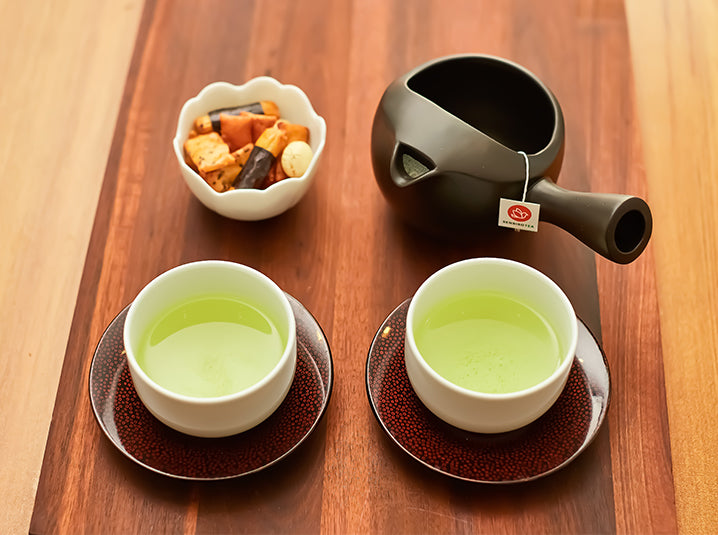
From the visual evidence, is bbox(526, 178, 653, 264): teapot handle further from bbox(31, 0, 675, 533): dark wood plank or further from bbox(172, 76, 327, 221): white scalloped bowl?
bbox(172, 76, 327, 221): white scalloped bowl

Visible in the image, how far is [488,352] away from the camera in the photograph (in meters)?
0.86

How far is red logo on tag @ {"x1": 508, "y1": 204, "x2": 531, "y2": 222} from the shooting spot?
0.93 metres

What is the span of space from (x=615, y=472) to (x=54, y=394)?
0.65 m

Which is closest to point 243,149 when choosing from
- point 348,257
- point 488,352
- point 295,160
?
point 295,160

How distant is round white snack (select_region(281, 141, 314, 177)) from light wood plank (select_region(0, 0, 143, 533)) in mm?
287

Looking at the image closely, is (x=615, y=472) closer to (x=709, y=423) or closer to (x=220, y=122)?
(x=709, y=423)

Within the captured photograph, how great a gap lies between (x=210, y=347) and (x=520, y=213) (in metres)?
0.37

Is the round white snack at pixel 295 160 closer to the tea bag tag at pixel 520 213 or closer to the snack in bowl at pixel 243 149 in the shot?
the snack in bowl at pixel 243 149

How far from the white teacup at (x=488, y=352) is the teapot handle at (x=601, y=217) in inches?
3.2

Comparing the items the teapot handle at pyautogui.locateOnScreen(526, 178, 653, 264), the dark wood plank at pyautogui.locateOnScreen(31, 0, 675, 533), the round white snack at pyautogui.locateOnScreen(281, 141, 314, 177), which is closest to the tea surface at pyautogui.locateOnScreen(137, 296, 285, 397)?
the dark wood plank at pyautogui.locateOnScreen(31, 0, 675, 533)

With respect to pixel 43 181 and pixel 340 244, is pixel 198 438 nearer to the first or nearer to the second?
pixel 340 244

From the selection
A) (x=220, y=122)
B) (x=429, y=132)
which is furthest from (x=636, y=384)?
(x=220, y=122)

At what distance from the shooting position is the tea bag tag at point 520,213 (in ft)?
3.04

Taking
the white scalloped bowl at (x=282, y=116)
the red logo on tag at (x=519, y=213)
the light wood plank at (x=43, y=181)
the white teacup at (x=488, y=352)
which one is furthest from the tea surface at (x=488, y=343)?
the light wood plank at (x=43, y=181)
